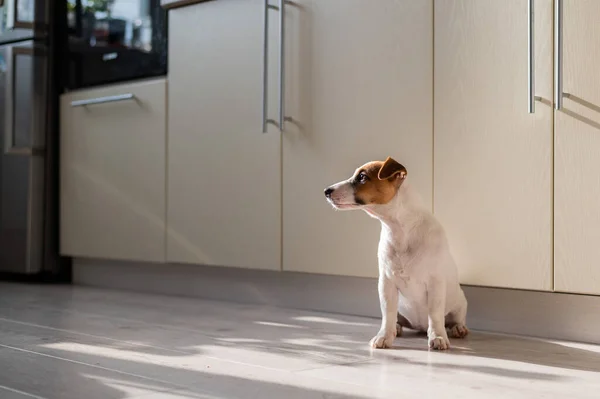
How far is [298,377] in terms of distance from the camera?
68.7 inches

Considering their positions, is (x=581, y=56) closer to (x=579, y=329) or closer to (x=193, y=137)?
(x=579, y=329)

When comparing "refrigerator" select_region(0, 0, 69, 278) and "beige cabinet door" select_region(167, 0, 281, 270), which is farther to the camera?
"refrigerator" select_region(0, 0, 69, 278)

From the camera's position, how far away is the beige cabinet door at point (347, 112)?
2.55 m

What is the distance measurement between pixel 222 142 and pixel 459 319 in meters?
1.24

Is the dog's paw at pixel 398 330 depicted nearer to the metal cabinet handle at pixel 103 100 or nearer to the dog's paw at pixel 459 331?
the dog's paw at pixel 459 331

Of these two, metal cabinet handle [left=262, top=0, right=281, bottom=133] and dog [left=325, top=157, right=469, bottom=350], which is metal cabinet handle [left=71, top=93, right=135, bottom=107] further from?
dog [left=325, top=157, right=469, bottom=350]

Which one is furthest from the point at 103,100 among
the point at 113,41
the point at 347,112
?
the point at 347,112

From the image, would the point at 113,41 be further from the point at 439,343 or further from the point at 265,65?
the point at 439,343

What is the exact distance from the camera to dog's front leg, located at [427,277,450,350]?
213 cm

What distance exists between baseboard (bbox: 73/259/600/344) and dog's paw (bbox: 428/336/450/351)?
0.35m

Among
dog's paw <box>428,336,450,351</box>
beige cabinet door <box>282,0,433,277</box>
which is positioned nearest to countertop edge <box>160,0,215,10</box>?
beige cabinet door <box>282,0,433,277</box>

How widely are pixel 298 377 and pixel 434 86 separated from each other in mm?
1117

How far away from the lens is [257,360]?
195 centimetres

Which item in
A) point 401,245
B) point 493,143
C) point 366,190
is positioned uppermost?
point 493,143
